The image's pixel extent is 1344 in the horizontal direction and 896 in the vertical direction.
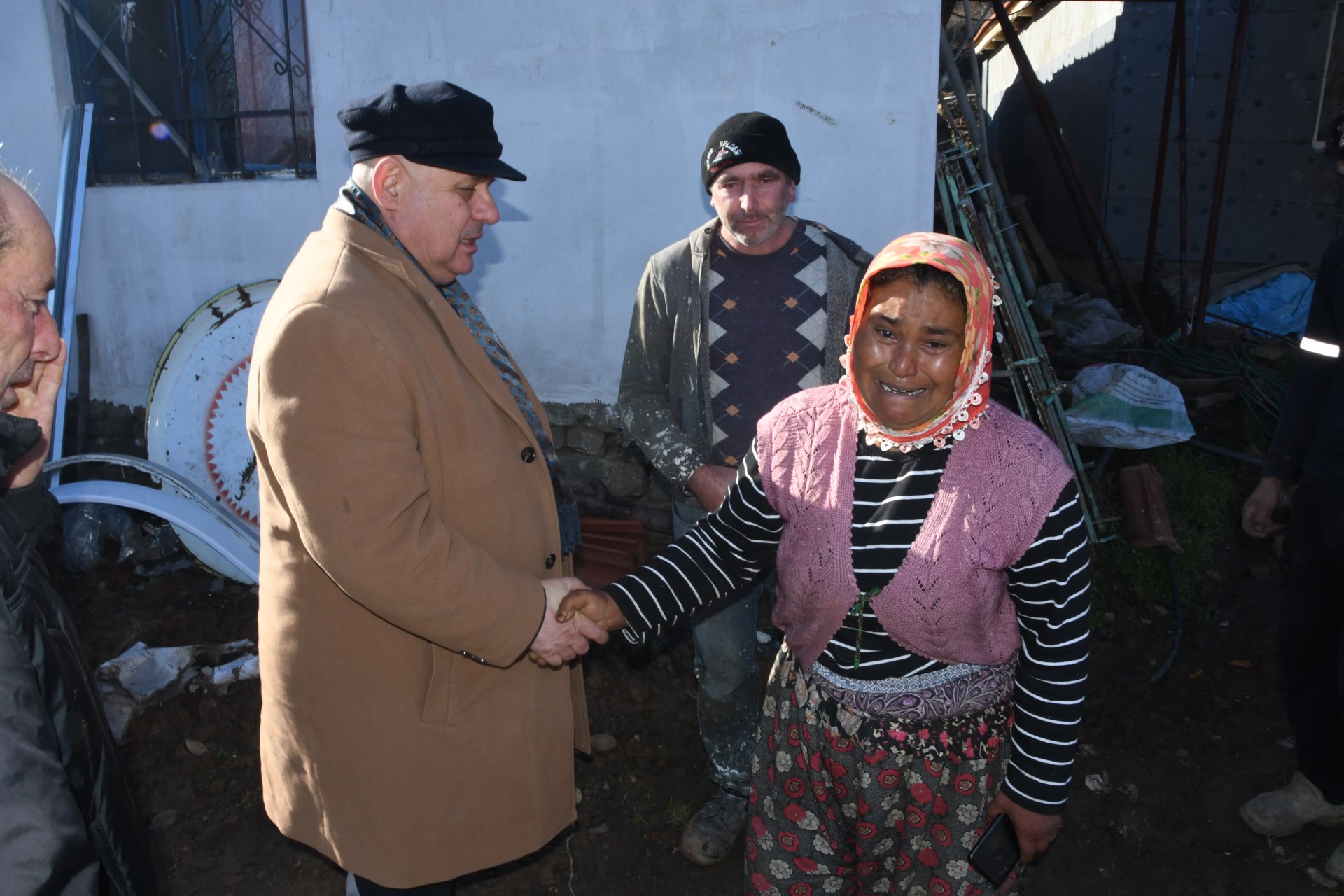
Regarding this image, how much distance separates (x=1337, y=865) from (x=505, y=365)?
3.16 meters

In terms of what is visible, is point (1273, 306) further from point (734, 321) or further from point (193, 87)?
point (193, 87)

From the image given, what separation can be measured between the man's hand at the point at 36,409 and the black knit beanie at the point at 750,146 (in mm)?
1810

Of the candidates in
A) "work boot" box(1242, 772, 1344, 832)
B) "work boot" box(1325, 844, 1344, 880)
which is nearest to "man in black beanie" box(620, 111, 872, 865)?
"work boot" box(1242, 772, 1344, 832)

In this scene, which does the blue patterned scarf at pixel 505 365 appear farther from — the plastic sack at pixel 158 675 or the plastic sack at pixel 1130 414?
the plastic sack at pixel 1130 414

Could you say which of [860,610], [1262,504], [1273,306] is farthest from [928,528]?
[1273,306]

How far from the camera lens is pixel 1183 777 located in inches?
144

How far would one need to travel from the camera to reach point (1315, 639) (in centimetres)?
312

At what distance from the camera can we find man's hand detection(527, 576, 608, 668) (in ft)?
6.67

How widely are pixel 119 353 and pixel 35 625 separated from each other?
4794 millimetres

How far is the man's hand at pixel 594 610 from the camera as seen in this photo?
2.11 metres

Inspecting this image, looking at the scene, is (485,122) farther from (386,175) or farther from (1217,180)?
(1217,180)

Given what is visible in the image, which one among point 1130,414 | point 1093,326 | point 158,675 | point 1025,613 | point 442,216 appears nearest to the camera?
point 1025,613

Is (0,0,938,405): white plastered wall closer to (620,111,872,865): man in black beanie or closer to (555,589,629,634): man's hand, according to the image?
(620,111,872,865): man in black beanie

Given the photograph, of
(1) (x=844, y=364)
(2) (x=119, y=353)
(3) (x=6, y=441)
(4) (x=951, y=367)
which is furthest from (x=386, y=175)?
(2) (x=119, y=353)
